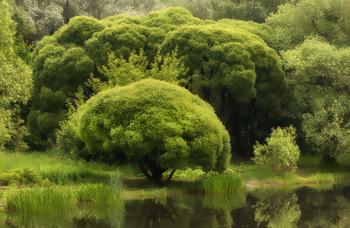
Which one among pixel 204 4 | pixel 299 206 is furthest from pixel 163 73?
pixel 204 4

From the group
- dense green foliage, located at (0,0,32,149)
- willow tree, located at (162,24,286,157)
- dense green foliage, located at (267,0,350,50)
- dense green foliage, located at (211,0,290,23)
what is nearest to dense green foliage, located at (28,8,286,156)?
willow tree, located at (162,24,286,157)

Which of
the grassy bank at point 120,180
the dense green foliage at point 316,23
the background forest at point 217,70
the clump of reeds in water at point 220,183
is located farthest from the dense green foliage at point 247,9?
the clump of reeds in water at point 220,183

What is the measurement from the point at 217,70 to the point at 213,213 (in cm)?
1470

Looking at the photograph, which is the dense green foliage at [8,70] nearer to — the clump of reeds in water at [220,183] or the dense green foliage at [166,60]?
the dense green foliage at [166,60]

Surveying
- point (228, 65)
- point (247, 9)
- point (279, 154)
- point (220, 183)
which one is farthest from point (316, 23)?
point (220, 183)

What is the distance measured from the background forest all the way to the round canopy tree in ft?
14.3

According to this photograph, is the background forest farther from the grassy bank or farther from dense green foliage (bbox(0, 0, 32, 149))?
dense green foliage (bbox(0, 0, 32, 149))

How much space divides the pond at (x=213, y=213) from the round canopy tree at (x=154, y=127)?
1.73 m

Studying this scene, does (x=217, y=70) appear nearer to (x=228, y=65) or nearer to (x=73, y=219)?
(x=228, y=65)

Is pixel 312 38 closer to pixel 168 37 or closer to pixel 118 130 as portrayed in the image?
pixel 168 37

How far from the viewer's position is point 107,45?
86.8 feet

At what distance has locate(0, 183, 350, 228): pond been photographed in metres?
11.3

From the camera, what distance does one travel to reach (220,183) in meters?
16.8

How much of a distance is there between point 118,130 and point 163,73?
6.69 metres
